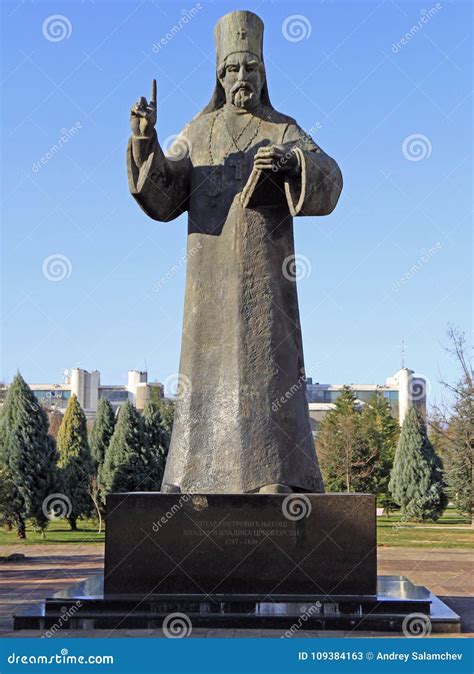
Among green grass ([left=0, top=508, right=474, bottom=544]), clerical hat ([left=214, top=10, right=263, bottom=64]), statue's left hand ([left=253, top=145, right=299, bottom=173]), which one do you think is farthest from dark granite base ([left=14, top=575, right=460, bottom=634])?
green grass ([left=0, top=508, right=474, bottom=544])

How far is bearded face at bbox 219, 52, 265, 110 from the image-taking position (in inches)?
317

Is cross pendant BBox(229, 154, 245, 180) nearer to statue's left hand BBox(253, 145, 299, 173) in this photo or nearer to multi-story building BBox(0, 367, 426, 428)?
statue's left hand BBox(253, 145, 299, 173)

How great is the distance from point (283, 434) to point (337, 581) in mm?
1281

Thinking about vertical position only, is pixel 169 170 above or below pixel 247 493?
above

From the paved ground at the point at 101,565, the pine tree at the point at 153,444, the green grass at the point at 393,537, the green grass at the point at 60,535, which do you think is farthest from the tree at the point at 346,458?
the paved ground at the point at 101,565

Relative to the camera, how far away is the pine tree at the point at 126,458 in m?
28.6

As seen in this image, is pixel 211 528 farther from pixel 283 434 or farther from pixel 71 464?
pixel 71 464

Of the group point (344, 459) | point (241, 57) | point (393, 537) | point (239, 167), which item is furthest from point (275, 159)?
point (344, 459)

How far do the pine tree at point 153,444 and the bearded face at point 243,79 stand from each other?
70.0 feet

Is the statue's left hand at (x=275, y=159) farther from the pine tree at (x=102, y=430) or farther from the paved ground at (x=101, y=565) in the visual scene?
the pine tree at (x=102, y=430)

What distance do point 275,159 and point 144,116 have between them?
1140 millimetres

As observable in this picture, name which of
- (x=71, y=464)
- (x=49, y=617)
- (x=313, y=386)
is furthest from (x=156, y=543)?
(x=313, y=386)

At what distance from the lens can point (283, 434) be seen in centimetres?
767

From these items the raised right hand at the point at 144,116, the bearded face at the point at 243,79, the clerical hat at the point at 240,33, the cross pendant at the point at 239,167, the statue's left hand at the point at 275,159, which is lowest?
the statue's left hand at the point at 275,159
